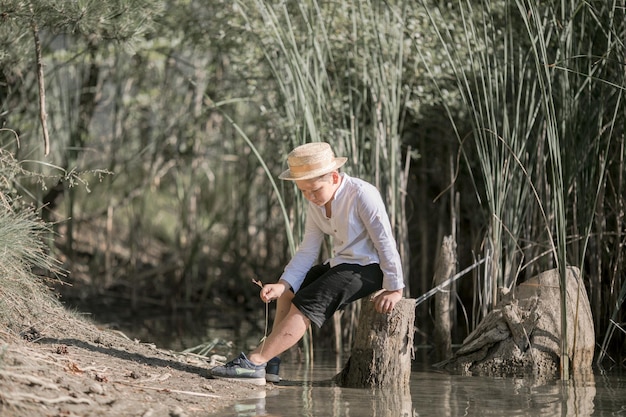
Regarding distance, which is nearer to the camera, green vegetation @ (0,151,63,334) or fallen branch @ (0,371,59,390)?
fallen branch @ (0,371,59,390)

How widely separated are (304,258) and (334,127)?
1565 mm

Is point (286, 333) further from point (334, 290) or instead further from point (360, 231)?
point (360, 231)

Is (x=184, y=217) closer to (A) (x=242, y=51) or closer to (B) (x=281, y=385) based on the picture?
(A) (x=242, y=51)

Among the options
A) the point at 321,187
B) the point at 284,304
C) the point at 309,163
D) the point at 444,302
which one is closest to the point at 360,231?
the point at 321,187

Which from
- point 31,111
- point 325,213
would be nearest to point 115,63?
point 31,111

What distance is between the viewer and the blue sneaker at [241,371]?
4316mm

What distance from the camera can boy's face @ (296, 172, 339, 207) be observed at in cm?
421

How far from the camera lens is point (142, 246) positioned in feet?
29.8

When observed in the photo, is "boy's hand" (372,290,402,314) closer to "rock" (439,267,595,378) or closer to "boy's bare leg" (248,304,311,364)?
"boy's bare leg" (248,304,311,364)

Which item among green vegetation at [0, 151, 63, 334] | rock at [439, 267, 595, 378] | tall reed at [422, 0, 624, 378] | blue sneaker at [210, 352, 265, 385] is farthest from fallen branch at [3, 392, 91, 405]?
tall reed at [422, 0, 624, 378]

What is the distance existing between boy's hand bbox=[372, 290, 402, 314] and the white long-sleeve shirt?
4 centimetres

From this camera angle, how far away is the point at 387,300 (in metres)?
4.27

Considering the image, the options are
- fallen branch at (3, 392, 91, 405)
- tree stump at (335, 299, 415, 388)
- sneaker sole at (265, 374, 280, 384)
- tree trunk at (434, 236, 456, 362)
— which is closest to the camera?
fallen branch at (3, 392, 91, 405)

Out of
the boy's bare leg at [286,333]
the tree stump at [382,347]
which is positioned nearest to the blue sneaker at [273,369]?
the boy's bare leg at [286,333]
